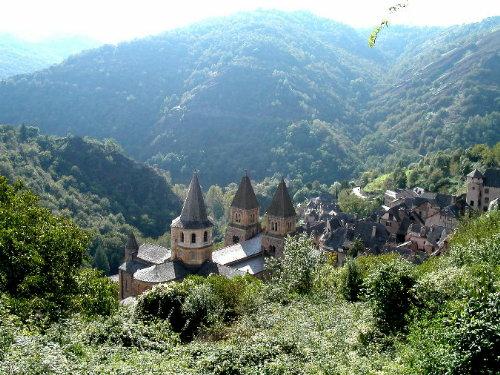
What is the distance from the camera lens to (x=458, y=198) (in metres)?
63.2

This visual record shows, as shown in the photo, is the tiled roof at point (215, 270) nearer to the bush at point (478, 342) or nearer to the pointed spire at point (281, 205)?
the pointed spire at point (281, 205)

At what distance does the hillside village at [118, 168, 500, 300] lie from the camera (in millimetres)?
37875

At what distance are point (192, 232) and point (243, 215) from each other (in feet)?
32.7

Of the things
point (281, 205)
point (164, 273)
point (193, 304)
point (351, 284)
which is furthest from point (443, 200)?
point (193, 304)

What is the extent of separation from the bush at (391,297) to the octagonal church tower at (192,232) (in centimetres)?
2207

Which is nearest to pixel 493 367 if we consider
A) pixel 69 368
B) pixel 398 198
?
pixel 69 368

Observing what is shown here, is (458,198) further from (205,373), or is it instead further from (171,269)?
(205,373)

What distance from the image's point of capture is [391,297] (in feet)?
54.4

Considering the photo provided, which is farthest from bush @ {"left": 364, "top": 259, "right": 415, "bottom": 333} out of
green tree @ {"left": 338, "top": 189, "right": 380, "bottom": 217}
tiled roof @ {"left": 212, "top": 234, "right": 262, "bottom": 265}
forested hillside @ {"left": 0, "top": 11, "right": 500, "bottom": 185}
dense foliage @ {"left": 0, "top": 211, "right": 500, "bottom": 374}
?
forested hillside @ {"left": 0, "top": 11, "right": 500, "bottom": 185}

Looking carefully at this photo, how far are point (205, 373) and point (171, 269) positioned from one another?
24876mm

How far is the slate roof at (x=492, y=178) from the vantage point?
5953cm

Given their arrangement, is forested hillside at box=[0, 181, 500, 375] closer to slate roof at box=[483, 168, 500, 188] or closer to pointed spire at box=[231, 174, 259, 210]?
pointed spire at box=[231, 174, 259, 210]

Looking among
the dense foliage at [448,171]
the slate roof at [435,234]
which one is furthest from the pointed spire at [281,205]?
the dense foliage at [448,171]

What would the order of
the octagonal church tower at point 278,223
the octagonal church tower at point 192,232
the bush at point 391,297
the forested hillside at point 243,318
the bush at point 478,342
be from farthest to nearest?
the octagonal church tower at point 278,223
the octagonal church tower at point 192,232
the bush at point 391,297
the forested hillside at point 243,318
the bush at point 478,342
